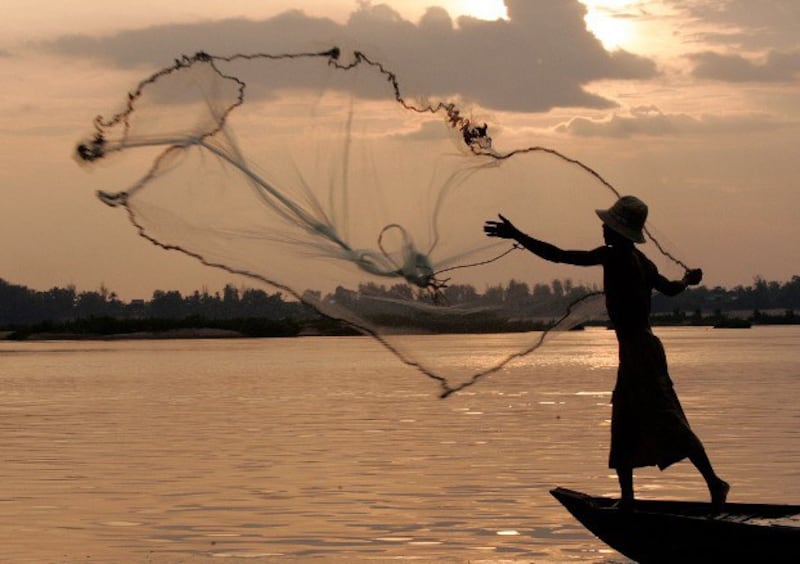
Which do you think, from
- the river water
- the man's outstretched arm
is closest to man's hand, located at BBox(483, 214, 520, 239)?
the man's outstretched arm

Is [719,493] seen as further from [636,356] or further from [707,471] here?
[636,356]

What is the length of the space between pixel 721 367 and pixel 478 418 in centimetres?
3898

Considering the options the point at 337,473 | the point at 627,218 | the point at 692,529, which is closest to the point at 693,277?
the point at 627,218

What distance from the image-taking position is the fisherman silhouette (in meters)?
11.6

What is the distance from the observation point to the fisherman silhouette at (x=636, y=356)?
1157 centimetres

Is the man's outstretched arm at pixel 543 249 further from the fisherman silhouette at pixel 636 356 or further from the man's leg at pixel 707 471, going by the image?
the man's leg at pixel 707 471

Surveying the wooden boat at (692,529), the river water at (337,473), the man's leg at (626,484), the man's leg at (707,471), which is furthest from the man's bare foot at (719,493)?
the river water at (337,473)

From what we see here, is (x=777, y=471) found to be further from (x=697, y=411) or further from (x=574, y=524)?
(x=697, y=411)

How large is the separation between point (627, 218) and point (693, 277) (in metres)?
0.92

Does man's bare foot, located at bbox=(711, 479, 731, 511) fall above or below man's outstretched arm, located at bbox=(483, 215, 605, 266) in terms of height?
below

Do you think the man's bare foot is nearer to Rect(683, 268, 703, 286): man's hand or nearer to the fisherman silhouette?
the fisherman silhouette

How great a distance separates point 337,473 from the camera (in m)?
20.9

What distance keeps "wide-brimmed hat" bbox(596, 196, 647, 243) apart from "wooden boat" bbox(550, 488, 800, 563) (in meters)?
2.09

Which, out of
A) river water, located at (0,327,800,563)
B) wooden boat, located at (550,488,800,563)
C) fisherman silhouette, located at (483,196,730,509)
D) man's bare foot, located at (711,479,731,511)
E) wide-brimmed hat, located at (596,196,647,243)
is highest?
wide-brimmed hat, located at (596,196,647,243)
